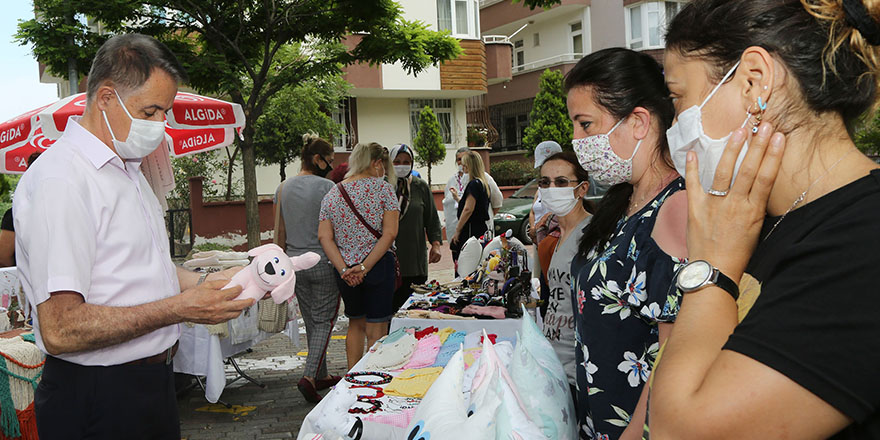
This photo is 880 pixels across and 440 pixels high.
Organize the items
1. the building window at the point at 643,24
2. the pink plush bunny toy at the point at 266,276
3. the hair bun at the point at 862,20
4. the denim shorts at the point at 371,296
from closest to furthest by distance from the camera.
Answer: the hair bun at the point at 862,20
the pink plush bunny toy at the point at 266,276
the denim shorts at the point at 371,296
the building window at the point at 643,24

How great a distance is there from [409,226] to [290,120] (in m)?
11.8

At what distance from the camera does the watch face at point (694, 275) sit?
1058 mm

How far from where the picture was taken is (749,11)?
1.12m

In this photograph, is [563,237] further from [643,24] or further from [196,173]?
[643,24]

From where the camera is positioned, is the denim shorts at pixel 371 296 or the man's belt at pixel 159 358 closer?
the man's belt at pixel 159 358

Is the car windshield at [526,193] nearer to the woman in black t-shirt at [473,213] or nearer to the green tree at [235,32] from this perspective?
the green tree at [235,32]

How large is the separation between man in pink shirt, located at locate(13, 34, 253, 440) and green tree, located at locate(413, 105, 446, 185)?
1901 cm

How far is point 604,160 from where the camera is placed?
213cm

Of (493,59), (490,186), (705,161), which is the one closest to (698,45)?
(705,161)

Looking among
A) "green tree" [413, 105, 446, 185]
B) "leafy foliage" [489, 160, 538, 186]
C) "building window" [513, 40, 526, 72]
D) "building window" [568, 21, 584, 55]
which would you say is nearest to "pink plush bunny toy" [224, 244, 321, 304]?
"green tree" [413, 105, 446, 185]

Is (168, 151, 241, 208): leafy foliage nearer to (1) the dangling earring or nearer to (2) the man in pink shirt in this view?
(2) the man in pink shirt

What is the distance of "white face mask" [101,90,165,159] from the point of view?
2.27 meters

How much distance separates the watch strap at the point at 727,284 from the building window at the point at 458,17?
23.0 metres

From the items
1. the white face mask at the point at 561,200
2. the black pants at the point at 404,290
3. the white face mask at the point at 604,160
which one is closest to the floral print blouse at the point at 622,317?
the white face mask at the point at 604,160
